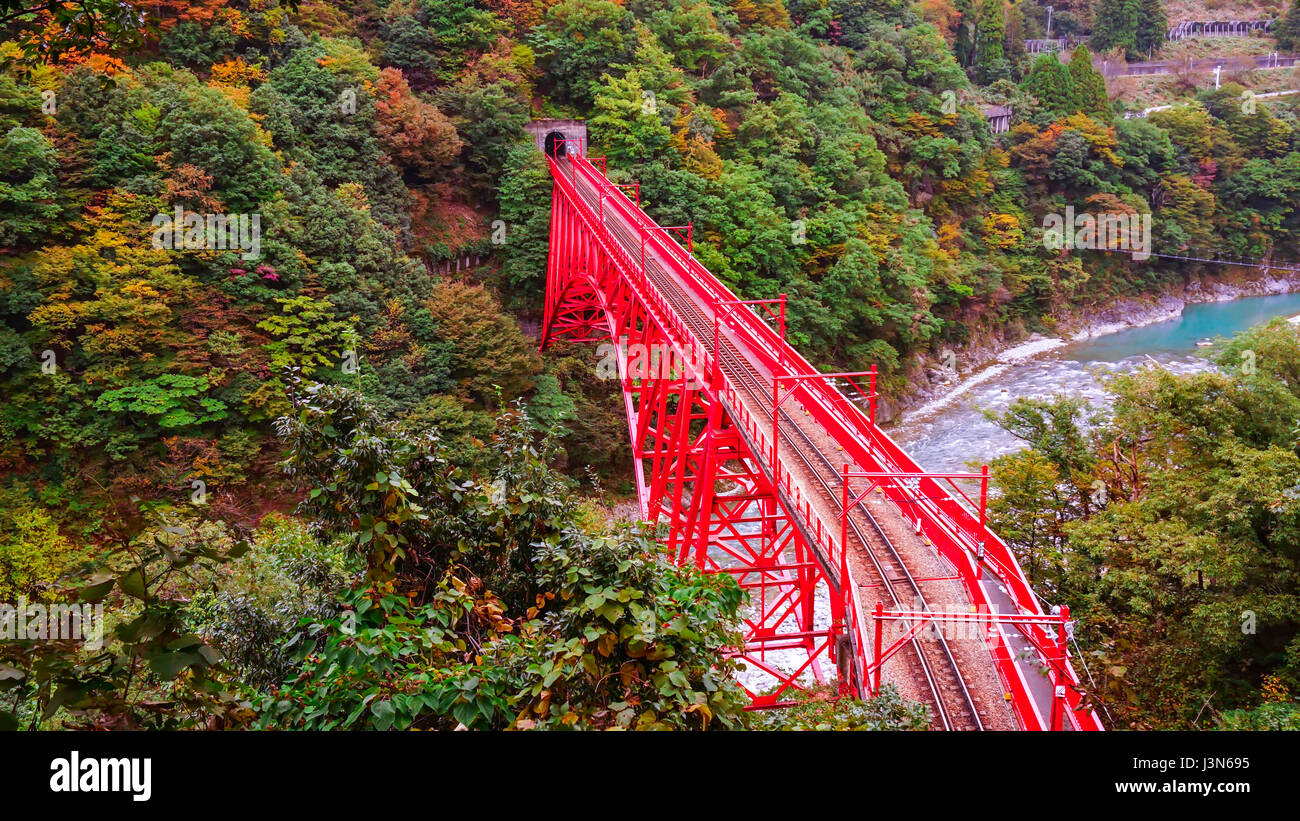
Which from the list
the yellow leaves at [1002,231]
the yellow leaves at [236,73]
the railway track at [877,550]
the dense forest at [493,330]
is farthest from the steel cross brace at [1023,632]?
the yellow leaves at [1002,231]

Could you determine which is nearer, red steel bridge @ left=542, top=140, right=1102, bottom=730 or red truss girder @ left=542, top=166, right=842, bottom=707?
red steel bridge @ left=542, top=140, right=1102, bottom=730

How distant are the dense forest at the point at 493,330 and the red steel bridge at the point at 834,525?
79.6 inches

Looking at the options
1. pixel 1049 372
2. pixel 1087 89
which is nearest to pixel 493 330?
pixel 1049 372

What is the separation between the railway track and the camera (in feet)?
30.4

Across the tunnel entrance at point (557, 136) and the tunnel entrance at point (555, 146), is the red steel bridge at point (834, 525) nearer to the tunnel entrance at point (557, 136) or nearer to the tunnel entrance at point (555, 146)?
the tunnel entrance at point (555, 146)

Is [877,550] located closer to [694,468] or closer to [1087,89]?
[694,468]

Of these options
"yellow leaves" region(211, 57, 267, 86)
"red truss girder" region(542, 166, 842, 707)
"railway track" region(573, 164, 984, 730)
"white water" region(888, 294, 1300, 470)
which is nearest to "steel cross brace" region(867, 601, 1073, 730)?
"railway track" region(573, 164, 984, 730)

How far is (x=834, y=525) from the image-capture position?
41.7ft

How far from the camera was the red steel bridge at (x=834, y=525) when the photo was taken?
9.27 meters

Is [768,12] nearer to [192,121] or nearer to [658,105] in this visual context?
[658,105]

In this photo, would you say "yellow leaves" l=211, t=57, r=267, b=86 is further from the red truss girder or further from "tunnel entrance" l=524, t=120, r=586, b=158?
the red truss girder

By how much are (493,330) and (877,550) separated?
19669mm

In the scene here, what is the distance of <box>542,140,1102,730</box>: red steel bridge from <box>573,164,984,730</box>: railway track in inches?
1.0
